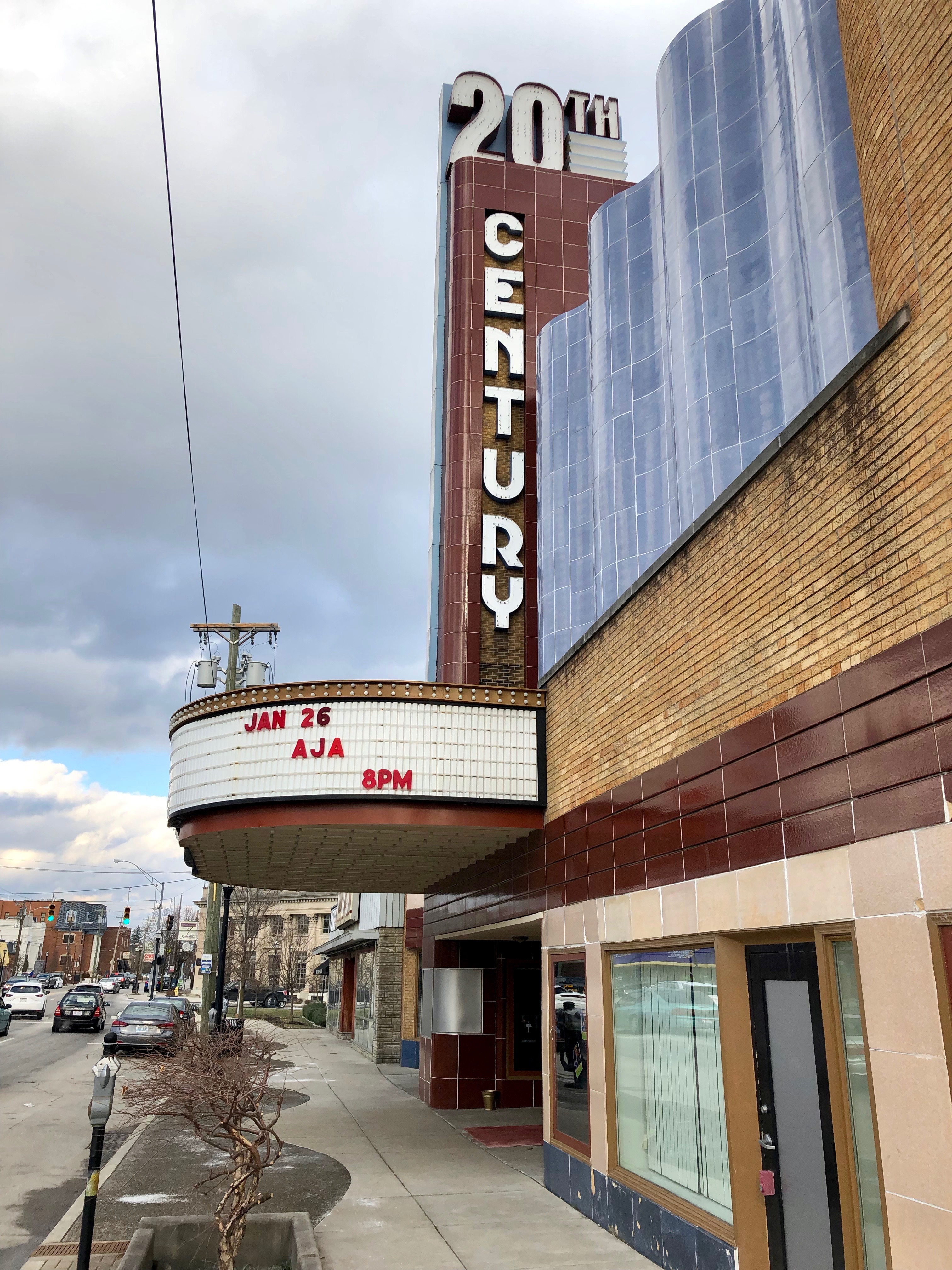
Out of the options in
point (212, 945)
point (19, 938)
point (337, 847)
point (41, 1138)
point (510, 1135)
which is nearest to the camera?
point (41, 1138)

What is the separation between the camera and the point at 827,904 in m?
6.25

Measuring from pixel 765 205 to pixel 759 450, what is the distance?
2.66 m

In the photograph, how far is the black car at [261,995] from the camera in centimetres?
6806

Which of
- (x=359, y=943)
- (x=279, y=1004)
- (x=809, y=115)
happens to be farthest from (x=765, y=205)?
(x=279, y=1004)

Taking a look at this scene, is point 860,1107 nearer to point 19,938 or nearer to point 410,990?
point 410,990

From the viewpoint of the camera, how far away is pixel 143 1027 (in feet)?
89.0

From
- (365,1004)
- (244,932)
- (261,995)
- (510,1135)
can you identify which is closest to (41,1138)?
(510,1135)

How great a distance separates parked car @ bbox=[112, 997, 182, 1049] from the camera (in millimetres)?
26484

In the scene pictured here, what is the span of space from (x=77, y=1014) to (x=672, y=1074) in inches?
Answer: 1488

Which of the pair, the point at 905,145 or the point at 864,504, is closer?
the point at 864,504

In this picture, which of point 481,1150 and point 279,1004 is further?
point 279,1004

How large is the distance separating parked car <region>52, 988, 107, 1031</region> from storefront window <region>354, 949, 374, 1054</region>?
11841mm

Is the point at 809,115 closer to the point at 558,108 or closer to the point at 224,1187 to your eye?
the point at 224,1187

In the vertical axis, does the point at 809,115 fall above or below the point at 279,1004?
above
